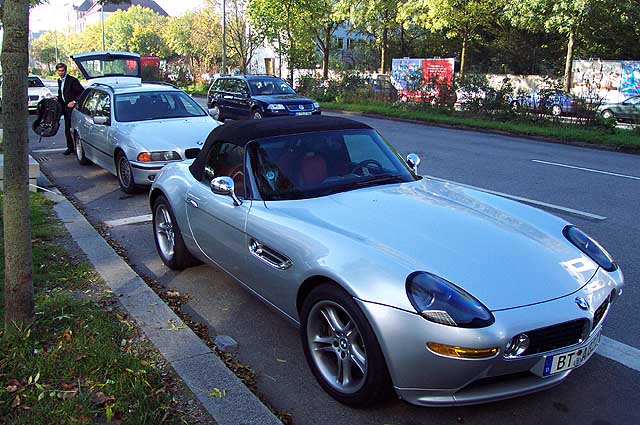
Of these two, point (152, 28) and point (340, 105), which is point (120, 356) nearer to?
point (340, 105)

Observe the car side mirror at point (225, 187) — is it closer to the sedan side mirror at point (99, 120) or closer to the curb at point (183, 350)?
the curb at point (183, 350)

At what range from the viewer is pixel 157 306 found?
4.28 meters

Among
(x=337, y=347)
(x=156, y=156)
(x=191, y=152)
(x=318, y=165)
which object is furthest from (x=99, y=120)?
(x=337, y=347)

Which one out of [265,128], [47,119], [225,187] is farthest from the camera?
[47,119]

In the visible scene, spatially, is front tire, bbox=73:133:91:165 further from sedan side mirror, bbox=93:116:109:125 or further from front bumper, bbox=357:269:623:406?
front bumper, bbox=357:269:623:406

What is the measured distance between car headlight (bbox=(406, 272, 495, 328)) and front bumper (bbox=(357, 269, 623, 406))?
36mm

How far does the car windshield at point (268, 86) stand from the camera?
19.2 metres

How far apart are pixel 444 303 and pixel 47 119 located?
1015cm

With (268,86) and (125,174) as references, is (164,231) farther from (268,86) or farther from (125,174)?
(268,86)

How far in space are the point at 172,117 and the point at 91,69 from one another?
1143cm

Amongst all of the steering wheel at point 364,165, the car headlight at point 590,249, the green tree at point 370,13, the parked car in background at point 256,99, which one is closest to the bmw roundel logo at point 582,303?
the car headlight at point 590,249

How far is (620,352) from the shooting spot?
3783 millimetres

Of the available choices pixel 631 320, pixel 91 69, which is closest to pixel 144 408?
pixel 631 320

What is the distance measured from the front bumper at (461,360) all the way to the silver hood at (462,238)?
8 cm
